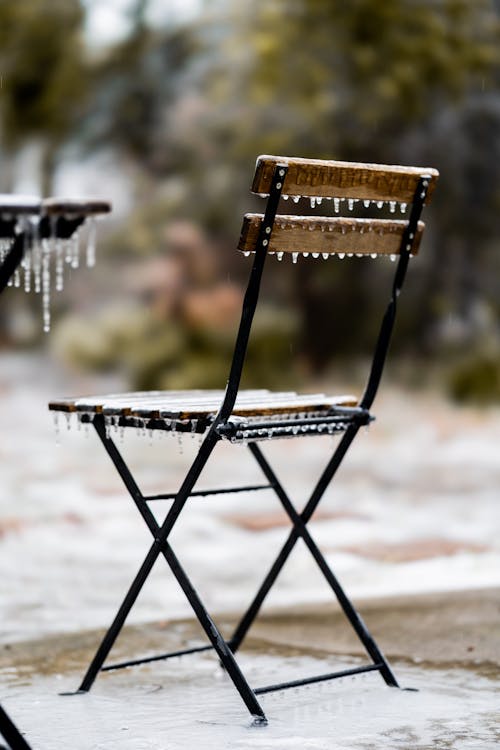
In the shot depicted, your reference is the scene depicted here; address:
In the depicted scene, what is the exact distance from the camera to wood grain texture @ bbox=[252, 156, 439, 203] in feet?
9.82

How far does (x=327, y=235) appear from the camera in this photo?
3.22 meters

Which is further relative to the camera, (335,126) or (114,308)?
(114,308)

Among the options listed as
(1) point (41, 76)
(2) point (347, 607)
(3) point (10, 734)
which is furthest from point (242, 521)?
(1) point (41, 76)

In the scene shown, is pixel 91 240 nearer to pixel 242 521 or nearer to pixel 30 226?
pixel 30 226

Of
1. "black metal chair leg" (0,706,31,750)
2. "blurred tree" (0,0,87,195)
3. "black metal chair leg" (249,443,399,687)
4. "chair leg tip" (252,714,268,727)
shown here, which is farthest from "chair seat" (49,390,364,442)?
"blurred tree" (0,0,87,195)

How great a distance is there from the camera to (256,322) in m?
14.3

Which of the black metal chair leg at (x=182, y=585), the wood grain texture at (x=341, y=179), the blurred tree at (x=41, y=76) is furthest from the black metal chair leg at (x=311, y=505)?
the blurred tree at (x=41, y=76)

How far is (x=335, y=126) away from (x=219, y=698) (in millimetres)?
11016

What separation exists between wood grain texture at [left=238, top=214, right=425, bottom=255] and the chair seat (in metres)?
0.39

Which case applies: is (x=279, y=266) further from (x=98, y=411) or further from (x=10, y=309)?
(x=98, y=411)

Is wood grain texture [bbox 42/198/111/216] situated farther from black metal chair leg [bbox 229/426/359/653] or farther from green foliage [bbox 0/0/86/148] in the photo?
green foliage [bbox 0/0/86/148]

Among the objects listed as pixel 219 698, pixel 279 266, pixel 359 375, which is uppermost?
pixel 279 266

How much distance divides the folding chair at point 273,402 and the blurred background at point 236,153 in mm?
9784

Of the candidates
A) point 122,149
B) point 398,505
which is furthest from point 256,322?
point 398,505
